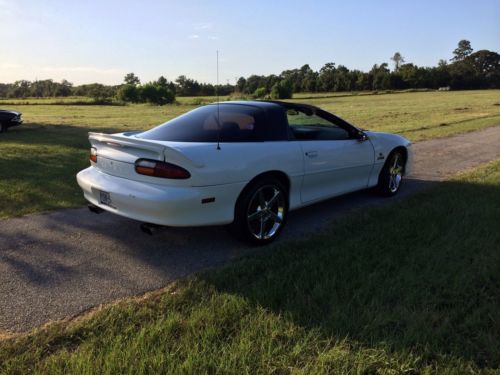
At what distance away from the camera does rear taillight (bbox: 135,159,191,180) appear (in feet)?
11.9

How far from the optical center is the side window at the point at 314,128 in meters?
4.86

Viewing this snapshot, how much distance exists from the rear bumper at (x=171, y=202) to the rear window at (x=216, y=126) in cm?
55

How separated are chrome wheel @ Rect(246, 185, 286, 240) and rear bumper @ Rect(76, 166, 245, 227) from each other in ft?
0.86

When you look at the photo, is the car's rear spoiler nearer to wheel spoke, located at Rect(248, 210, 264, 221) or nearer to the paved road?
wheel spoke, located at Rect(248, 210, 264, 221)

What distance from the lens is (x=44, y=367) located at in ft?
7.63

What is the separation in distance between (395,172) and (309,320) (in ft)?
13.0

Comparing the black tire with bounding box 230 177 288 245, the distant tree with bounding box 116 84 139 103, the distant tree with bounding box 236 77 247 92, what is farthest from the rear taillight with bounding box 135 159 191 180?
the distant tree with bounding box 116 84 139 103

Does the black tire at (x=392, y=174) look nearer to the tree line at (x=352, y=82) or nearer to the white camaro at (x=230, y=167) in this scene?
the white camaro at (x=230, y=167)

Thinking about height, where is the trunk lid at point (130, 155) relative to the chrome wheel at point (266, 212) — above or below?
above

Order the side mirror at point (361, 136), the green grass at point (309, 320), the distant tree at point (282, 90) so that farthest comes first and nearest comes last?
1. the distant tree at point (282, 90)
2. the side mirror at point (361, 136)
3. the green grass at point (309, 320)

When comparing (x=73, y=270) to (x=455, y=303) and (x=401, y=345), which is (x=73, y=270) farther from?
(x=455, y=303)

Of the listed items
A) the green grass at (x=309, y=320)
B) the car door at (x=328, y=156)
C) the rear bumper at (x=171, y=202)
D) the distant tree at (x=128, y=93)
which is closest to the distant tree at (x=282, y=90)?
the distant tree at (x=128, y=93)

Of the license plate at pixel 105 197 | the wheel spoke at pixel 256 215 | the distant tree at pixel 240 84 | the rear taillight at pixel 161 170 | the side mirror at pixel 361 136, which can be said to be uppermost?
the distant tree at pixel 240 84

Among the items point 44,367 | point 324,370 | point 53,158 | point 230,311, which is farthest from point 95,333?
point 53,158
